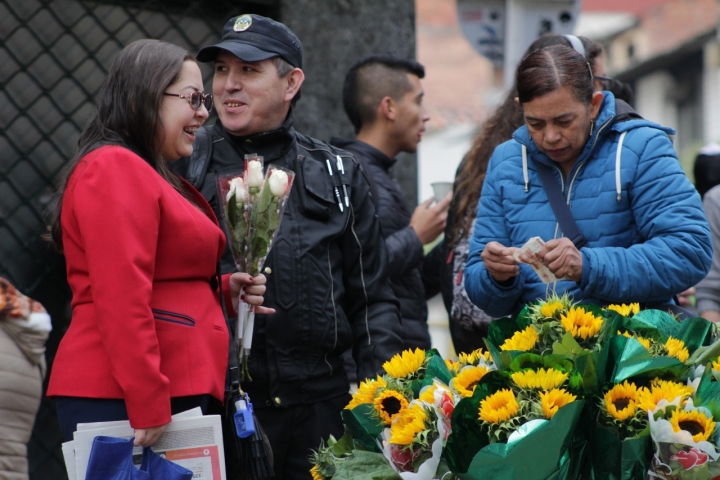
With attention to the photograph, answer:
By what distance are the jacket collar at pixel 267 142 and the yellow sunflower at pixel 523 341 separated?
1.55 m

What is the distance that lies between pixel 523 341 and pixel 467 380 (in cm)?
18

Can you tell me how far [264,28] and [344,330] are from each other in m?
1.17

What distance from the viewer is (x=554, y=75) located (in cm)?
345

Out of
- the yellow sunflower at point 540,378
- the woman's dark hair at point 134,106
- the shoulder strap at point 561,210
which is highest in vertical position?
the woman's dark hair at point 134,106

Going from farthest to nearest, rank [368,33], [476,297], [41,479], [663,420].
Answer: [368,33] < [41,479] < [476,297] < [663,420]

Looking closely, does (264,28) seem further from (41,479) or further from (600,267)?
(41,479)

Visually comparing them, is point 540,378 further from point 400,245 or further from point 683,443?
point 400,245

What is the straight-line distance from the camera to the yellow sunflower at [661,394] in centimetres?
221

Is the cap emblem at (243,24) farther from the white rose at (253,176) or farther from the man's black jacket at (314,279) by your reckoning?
the white rose at (253,176)

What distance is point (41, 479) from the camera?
4973 mm

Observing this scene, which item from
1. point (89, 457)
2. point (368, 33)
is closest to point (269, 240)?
point (89, 457)

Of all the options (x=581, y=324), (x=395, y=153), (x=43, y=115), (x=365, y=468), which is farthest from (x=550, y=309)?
(x=43, y=115)

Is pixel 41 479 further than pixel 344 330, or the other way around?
pixel 41 479

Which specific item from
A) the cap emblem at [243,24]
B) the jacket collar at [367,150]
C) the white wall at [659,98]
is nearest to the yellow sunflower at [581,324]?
the cap emblem at [243,24]
